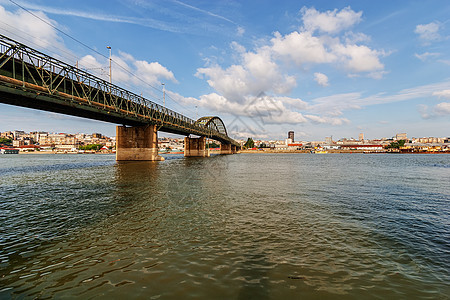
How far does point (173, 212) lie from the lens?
42.8ft

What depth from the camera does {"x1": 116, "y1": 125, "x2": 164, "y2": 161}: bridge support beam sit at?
225 ft

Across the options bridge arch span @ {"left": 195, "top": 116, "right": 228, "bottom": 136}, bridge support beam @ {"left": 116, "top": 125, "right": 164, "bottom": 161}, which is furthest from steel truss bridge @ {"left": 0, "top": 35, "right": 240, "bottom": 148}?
bridge arch span @ {"left": 195, "top": 116, "right": 228, "bottom": 136}

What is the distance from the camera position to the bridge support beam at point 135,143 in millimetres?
68562

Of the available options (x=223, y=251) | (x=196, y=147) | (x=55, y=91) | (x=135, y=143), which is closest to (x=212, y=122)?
(x=196, y=147)

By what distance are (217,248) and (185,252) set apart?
3.96 feet

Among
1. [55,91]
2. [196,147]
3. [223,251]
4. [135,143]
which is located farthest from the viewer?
[196,147]

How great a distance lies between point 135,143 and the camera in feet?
227

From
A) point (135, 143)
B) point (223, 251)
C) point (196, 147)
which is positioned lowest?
point (223, 251)

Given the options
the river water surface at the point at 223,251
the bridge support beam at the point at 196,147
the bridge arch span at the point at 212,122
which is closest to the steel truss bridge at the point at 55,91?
the river water surface at the point at 223,251

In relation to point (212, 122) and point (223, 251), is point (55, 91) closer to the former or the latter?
point (223, 251)

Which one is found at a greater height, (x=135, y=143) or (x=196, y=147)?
(x=135, y=143)

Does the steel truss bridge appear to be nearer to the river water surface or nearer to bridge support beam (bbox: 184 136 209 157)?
the river water surface

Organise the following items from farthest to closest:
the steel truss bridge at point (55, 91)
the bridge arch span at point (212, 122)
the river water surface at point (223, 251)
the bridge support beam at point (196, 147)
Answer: the bridge arch span at point (212, 122) → the bridge support beam at point (196, 147) → the steel truss bridge at point (55, 91) → the river water surface at point (223, 251)

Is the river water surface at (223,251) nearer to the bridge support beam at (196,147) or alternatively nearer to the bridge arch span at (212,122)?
the bridge support beam at (196,147)
